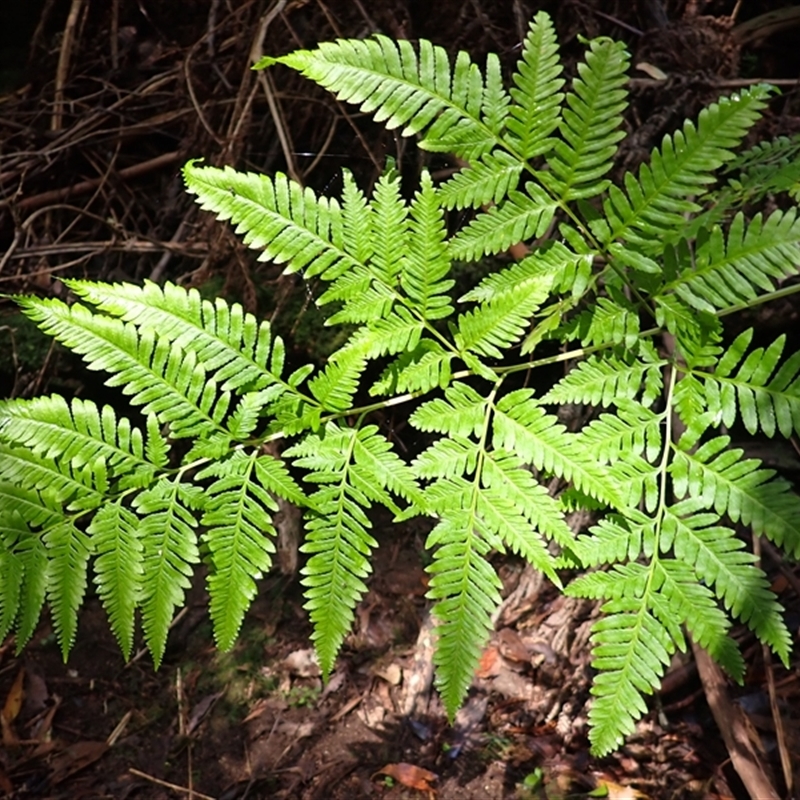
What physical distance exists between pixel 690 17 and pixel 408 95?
2168 millimetres

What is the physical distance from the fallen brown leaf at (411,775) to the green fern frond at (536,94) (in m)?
2.42

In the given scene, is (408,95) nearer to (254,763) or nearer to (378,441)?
(378,441)

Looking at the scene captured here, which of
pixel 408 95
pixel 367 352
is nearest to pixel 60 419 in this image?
pixel 367 352

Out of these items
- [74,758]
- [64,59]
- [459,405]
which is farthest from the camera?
[64,59]

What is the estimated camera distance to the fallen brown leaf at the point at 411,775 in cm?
271

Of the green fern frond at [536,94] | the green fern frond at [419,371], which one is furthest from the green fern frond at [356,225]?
the green fern frond at [536,94]

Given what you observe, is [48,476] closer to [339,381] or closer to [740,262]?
[339,381]

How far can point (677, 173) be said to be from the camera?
1.58m

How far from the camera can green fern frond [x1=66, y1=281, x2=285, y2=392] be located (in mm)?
1672

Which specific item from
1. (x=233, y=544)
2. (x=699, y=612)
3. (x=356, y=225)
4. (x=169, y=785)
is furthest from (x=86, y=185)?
(x=699, y=612)

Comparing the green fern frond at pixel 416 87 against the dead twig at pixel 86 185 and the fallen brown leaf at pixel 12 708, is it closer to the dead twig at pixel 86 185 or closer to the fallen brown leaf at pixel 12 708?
the dead twig at pixel 86 185

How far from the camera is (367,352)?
176cm

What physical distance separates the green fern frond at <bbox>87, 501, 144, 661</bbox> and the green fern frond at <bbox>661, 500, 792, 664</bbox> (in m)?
1.37

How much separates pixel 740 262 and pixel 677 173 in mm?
266
